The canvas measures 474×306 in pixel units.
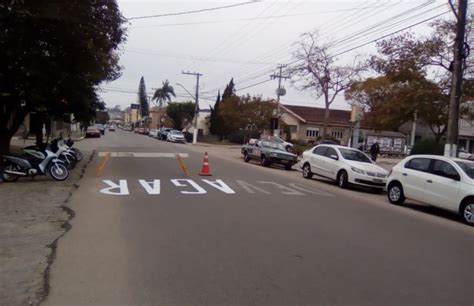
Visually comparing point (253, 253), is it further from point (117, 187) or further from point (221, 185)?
point (221, 185)

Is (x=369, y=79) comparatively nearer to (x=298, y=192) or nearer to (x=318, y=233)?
(x=298, y=192)

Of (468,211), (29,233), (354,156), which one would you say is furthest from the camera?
(354,156)

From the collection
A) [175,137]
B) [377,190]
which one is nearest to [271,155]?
[377,190]

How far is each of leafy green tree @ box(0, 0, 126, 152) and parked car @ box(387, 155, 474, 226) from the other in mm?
10592

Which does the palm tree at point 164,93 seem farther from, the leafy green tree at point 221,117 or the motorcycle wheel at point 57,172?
the motorcycle wheel at point 57,172

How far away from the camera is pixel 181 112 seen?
315ft

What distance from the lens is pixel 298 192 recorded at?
1486cm

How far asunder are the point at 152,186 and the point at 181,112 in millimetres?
82392

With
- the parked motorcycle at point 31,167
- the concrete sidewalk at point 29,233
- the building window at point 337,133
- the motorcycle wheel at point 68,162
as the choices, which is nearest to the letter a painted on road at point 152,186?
the concrete sidewalk at point 29,233

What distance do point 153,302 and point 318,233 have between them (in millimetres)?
4301

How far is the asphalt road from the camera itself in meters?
5.47

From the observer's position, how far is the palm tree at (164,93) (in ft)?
358

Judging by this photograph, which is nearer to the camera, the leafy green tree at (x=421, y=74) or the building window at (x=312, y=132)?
the leafy green tree at (x=421, y=74)

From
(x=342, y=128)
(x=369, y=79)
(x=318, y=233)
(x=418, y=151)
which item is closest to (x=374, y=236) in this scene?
(x=318, y=233)
